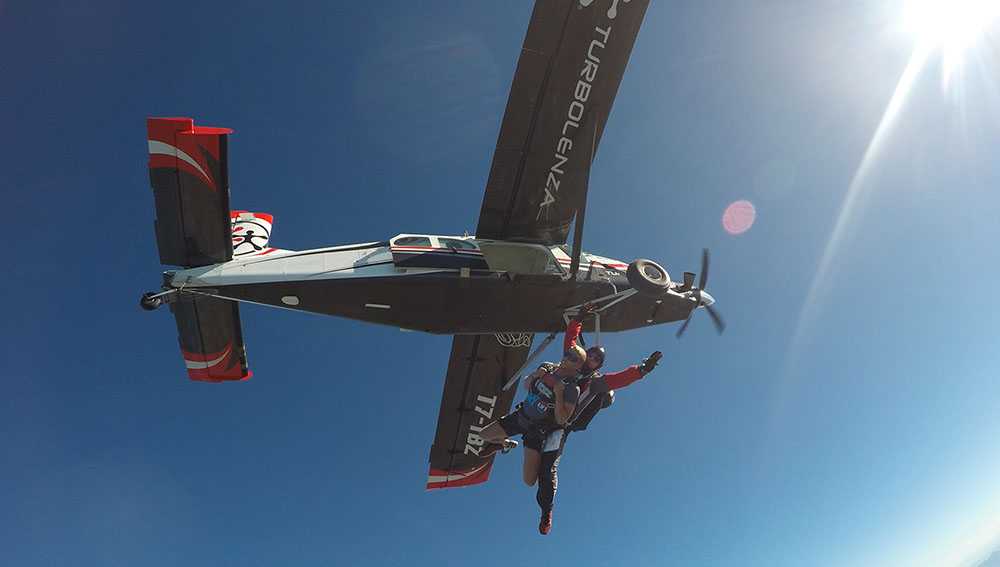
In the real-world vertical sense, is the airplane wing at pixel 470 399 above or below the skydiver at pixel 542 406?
below

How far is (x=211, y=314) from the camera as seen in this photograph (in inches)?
370

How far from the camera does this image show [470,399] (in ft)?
45.9

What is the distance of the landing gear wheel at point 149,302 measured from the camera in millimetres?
7773

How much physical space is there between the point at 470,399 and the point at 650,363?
7.34 meters

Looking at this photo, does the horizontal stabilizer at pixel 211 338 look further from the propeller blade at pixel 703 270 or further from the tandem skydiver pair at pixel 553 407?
the propeller blade at pixel 703 270

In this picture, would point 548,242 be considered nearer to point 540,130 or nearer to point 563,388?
point 540,130

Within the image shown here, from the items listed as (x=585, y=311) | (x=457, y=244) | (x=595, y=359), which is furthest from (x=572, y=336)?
(x=457, y=244)

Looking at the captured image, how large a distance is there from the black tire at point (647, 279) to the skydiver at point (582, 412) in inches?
63.7

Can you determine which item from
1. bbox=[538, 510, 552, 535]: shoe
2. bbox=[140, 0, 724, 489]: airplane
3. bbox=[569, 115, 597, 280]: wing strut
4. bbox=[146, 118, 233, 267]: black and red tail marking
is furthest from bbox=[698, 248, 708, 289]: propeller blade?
bbox=[146, 118, 233, 267]: black and red tail marking

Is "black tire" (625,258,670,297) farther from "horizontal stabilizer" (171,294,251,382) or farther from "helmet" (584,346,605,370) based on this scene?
"horizontal stabilizer" (171,294,251,382)

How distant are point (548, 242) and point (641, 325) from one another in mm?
3131

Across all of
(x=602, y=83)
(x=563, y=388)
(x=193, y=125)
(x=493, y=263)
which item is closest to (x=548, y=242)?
(x=493, y=263)

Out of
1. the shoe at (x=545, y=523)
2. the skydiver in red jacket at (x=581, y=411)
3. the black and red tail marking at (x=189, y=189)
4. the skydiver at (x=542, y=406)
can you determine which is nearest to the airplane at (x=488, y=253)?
the black and red tail marking at (x=189, y=189)

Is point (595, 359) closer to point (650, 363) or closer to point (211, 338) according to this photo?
point (650, 363)
